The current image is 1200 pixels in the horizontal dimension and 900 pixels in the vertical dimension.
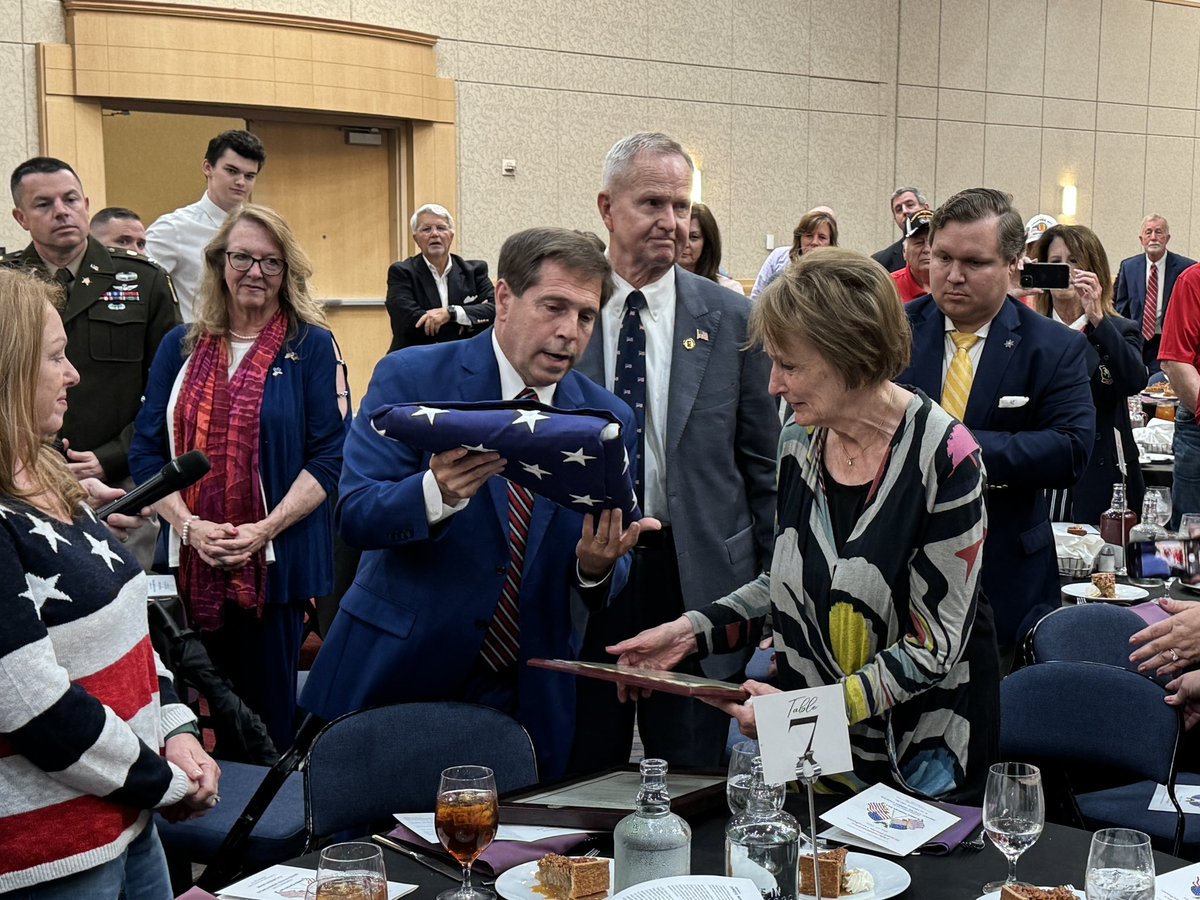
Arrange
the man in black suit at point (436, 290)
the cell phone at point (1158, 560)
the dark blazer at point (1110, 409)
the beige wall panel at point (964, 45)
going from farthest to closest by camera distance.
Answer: the beige wall panel at point (964, 45) → the man in black suit at point (436, 290) → the dark blazer at point (1110, 409) → the cell phone at point (1158, 560)

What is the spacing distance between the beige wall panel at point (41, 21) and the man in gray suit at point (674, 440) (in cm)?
686

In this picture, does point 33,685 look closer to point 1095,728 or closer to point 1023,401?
point 1095,728

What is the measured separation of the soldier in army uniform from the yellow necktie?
8.39 feet

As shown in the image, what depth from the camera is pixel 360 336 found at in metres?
10.8

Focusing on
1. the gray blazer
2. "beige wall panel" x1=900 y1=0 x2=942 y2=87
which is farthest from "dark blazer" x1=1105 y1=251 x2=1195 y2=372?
the gray blazer

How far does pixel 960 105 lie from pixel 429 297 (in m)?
7.61

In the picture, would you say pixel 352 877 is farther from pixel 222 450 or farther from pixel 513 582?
pixel 222 450

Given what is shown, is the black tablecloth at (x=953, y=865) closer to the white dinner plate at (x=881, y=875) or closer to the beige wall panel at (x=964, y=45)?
the white dinner plate at (x=881, y=875)

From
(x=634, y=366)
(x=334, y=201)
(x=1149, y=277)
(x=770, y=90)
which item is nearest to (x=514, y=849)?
(x=634, y=366)

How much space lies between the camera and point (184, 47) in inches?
362

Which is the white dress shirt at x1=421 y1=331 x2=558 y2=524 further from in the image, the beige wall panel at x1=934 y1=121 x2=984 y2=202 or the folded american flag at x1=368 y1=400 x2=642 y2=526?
the beige wall panel at x1=934 y1=121 x2=984 y2=202

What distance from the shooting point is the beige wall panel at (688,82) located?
1177cm

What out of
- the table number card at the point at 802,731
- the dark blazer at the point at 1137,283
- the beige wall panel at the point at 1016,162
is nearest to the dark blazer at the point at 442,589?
the table number card at the point at 802,731

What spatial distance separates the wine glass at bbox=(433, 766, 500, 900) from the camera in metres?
1.80
